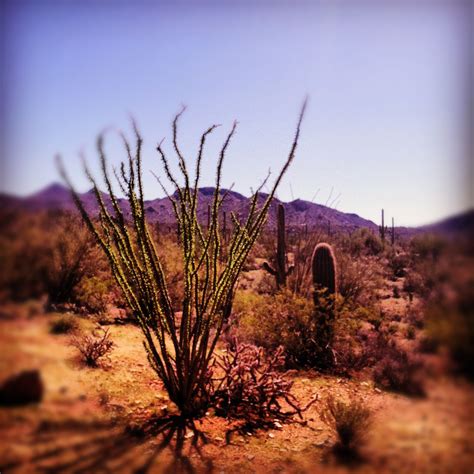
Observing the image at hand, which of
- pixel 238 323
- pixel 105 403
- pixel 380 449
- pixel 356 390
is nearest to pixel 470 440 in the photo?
pixel 380 449

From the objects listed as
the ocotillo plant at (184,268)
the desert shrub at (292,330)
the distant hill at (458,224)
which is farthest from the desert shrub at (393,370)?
the distant hill at (458,224)

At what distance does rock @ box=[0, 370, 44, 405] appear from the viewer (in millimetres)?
1840

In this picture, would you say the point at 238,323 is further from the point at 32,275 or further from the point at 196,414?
the point at 32,275

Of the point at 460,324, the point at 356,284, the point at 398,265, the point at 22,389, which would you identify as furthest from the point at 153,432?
the point at 398,265

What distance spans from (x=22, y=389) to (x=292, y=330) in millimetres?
5718

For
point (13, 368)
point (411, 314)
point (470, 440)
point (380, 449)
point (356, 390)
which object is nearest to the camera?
point (470, 440)

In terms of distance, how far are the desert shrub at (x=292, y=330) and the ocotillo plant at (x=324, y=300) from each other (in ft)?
0.06

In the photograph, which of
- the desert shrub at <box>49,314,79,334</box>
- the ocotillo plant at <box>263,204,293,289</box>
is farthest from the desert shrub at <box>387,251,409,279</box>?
the desert shrub at <box>49,314,79,334</box>

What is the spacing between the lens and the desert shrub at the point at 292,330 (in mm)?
6891

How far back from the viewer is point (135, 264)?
412cm

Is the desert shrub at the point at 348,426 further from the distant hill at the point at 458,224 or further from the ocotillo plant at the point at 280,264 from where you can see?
the ocotillo plant at the point at 280,264

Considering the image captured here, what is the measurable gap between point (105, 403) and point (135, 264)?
1.48 m

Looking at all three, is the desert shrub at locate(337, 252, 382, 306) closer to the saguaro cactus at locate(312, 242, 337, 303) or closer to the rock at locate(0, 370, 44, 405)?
the saguaro cactus at locate(312, 242, 337, 303)

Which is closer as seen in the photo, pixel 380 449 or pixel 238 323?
pixel 380 449
